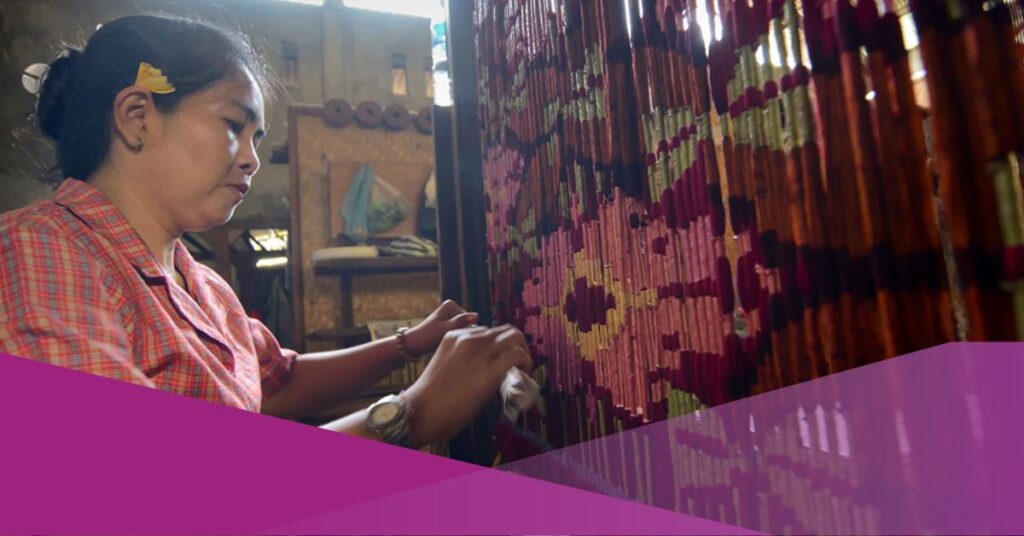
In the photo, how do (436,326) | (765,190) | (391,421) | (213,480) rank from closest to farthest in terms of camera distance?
1. (765,190)
2. (213,480)
3. (391,421)
4. (436,326)

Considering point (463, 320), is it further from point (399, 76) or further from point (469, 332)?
point (399, 76)

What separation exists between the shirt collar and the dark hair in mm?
23

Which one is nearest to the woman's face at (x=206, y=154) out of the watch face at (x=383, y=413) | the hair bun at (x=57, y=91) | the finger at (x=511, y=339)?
the hair bun at (x=57, y=91)

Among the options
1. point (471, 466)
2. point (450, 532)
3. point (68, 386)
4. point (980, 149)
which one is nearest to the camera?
point (980, 149)

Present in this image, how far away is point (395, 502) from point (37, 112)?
68 cm

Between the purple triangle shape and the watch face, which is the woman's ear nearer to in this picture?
the purple triangle shape

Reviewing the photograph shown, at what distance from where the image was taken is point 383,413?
826 millimetres

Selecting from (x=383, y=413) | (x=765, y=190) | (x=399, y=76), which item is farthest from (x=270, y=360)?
(x=765, y=190)

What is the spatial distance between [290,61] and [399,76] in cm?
22

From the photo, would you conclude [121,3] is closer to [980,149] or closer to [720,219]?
[720,219]

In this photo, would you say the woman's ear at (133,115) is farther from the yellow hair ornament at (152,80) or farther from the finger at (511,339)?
the finger at (511,339)

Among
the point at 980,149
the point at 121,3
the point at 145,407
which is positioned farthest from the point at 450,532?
the point at 121,3

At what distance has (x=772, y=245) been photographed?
452 millimetres

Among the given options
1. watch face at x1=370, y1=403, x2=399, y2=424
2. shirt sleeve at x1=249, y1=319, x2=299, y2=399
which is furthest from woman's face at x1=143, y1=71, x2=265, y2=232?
watch face at x1=370, y1=403, x2=399, y2=424
